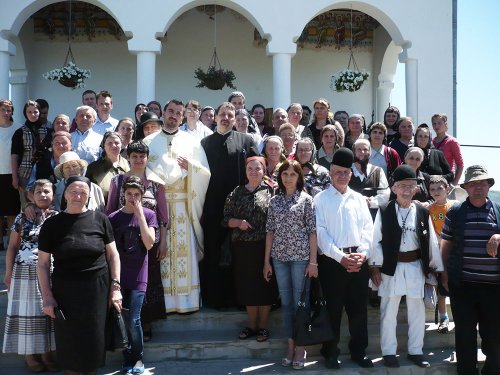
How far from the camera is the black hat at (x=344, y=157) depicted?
503 centimetres

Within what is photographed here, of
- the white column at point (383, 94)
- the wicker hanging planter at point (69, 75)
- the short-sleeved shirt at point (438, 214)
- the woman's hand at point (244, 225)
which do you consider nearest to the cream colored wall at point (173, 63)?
the wicker hanging planter at point (69, 75)

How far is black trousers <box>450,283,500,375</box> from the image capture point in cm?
503

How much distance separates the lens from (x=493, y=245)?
4941 mm

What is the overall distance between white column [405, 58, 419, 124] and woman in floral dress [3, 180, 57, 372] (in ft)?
25.6

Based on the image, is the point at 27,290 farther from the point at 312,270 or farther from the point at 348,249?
the point at 348,249

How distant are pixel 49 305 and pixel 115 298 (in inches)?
20.5

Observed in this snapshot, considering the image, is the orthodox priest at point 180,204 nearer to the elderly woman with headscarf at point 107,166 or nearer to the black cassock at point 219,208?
the black cassock at point 219,208

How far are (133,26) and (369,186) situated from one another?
6057 millimetres

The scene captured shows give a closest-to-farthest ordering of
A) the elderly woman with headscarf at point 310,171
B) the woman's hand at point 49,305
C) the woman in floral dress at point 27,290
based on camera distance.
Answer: the woman's hand at point 49,305 → the woman in floral dress at point 27,290 → the elderly woman with headscarf at point 310,171

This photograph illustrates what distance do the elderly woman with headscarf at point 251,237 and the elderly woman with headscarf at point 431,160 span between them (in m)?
2.44

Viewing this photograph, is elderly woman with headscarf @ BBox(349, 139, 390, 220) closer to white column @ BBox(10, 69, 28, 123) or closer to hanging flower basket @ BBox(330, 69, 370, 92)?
hanging flower basket @ BBox(330, 69, 370, 92)

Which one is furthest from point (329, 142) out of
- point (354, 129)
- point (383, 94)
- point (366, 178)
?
point (383, 94)

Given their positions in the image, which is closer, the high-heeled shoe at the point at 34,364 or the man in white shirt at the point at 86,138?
the high-heeled shoe at the point at 34,364

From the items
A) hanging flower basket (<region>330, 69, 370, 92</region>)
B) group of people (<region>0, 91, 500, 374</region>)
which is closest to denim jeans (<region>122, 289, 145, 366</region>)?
group of people (<region>0, 91, 500, 374</region>)
